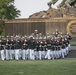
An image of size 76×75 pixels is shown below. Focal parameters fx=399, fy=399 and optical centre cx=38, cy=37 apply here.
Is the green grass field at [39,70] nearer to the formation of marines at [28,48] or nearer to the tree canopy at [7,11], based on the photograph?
Answer: the formation of marines at [28,48]

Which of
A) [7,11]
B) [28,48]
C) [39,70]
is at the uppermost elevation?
[7,11]

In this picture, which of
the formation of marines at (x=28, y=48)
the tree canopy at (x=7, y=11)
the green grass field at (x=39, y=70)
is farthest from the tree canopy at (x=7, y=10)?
the green grass field at (x=39, y=70)

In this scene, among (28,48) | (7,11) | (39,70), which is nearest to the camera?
(39,70)

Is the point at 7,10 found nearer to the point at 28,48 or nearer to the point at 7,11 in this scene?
the point at 7,11

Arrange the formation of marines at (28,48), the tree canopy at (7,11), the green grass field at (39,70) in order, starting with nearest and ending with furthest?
the green grass field at (39,70) → the formation of marines at (28,48) → the tree canopy at (7,11)

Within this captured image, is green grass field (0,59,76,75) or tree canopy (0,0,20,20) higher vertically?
tree canopy (0,0,20,20)

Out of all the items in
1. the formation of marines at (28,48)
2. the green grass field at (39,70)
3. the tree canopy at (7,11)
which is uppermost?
the tree canopy at (7,11)

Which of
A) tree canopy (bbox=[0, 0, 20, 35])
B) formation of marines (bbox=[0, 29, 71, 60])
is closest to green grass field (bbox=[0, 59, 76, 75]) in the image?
formation of marines (bbox=[0, 29, 71, 60])

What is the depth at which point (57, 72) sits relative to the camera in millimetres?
20594

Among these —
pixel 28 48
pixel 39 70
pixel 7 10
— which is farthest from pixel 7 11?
pixel 39 70

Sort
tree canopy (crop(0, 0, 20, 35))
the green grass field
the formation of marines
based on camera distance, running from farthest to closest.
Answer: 1. tree canopy (crop(0, 0, 20, 35))
2. the formation of marines
3. the green grass field

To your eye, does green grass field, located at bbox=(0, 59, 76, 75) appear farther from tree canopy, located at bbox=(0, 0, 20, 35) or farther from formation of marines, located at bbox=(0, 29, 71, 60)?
tree canopy, located at bbox=(0, 0, 20, 35)

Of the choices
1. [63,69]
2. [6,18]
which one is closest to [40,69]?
[63,69]

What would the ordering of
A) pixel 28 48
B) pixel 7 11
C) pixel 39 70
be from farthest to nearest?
pixel 7 11
pixel 28 48
pixel 39 70
